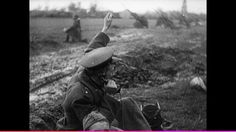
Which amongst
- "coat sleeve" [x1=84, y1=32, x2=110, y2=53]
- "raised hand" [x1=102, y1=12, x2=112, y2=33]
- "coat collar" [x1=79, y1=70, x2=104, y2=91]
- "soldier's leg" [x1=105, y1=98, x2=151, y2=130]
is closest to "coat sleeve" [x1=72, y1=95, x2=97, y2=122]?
"coat collar" [x1=79, y1=70, x2=104, y2=91]

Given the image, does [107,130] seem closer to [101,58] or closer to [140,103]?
[101,58]

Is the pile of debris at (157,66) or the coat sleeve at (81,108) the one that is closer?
the coat sleeve at (81,108)

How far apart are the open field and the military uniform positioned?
3.22 ft

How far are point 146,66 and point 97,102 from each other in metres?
2.11

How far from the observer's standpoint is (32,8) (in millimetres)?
5254

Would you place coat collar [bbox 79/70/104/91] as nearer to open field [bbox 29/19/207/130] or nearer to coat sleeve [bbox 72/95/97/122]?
coat sleeve [bbox 72/95/97/122]

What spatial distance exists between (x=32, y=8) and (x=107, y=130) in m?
2.64

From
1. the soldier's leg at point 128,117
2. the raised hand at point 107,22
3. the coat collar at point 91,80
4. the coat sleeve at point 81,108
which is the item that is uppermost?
the raised hand at point 107,22

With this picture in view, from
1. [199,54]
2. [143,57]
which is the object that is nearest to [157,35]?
[143,57]

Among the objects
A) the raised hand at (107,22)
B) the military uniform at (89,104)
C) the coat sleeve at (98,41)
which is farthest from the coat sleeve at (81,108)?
the raised hand at (107,22)

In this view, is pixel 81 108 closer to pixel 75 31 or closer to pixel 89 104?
pixel 89 104

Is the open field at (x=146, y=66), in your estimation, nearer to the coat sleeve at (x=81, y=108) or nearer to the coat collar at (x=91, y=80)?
the coat collar at (x=91, y=80)

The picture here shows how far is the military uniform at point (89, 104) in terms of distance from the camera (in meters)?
3.45
